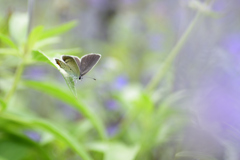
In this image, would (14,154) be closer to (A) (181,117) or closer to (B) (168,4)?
(A) (181,117)

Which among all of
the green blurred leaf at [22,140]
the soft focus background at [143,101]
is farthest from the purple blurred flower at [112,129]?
the green blurred leaf at [22,140]

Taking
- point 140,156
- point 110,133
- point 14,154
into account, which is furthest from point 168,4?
point 14,154

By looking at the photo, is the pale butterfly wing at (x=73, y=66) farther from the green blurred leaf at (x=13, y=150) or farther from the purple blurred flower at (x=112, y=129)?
the purple blurred flower at (x=112, y=129)

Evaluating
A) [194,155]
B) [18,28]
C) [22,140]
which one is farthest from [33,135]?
[194,155]

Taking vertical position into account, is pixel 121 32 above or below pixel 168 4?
below

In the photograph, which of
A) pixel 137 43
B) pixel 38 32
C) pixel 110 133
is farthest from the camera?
pixel 137 43

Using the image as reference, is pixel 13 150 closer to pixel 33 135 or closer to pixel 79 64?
pixel 33 135
